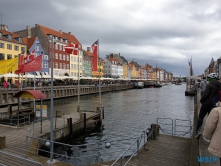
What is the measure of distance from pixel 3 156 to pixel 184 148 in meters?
9.05

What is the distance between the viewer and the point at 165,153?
10359mm

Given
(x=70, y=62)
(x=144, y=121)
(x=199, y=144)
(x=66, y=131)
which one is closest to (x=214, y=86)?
(x=199, y=144)

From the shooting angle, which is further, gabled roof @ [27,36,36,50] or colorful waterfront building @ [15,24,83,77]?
colorful waterfront building @ [15,24,83,77]

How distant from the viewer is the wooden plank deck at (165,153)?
9.26m

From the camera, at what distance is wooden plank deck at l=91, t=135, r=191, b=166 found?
9258 mm

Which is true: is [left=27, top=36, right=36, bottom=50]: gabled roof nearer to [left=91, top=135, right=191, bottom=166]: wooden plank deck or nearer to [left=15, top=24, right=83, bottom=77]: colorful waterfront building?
[left=15, top=24, right=83, bottom=77]: colorful waterfront building

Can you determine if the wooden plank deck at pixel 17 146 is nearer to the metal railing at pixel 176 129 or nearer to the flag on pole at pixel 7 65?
the flag on pole at pixel 7 65

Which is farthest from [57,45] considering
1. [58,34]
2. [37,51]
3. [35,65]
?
[35,65]

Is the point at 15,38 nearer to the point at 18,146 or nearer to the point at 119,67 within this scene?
the point at 18,146

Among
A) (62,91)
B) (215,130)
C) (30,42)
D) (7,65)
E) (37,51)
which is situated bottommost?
(62,91)

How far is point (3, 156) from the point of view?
987 centimetres

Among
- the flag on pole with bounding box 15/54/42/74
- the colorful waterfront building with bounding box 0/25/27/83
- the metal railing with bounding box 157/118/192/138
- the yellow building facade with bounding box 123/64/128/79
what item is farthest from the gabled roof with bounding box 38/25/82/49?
the metal railing with bounding box 157/118/192/138

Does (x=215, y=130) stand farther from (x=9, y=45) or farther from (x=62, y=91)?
(x=9, y=45)

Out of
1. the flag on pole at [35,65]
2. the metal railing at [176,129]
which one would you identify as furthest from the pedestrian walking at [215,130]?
the flag on pole at [35,65]
